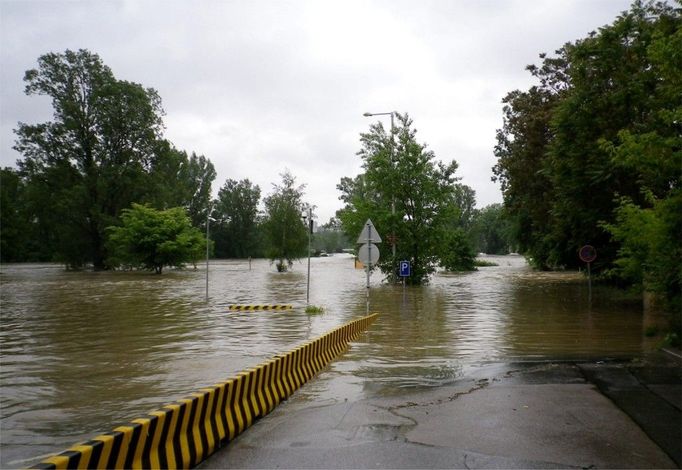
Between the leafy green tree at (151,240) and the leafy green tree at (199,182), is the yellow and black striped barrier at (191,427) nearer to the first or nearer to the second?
the leafy green tree at (151,240)

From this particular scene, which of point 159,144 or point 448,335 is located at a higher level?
point 159,144

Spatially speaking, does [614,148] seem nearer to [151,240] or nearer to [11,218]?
[151,240]

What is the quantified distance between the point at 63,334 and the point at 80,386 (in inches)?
270

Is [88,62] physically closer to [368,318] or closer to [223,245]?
[368,318]

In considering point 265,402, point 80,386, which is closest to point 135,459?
point 265,402

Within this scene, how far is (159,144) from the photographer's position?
2426 inches

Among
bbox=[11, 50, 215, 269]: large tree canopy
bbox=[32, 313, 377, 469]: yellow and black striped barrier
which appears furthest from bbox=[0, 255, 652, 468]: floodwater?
bbox=[11, 50, 215, 269]: large tree canopy

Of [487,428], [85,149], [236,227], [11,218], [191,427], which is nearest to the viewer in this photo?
[191,427]

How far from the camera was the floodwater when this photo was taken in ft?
26.6

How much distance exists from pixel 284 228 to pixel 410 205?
24534 millimetres

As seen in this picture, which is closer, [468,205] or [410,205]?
[410,205]

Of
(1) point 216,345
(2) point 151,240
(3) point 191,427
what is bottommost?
(1) point 216,345

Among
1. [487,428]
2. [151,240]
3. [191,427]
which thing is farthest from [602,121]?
[151,240]

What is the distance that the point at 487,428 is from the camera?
6180 mm
